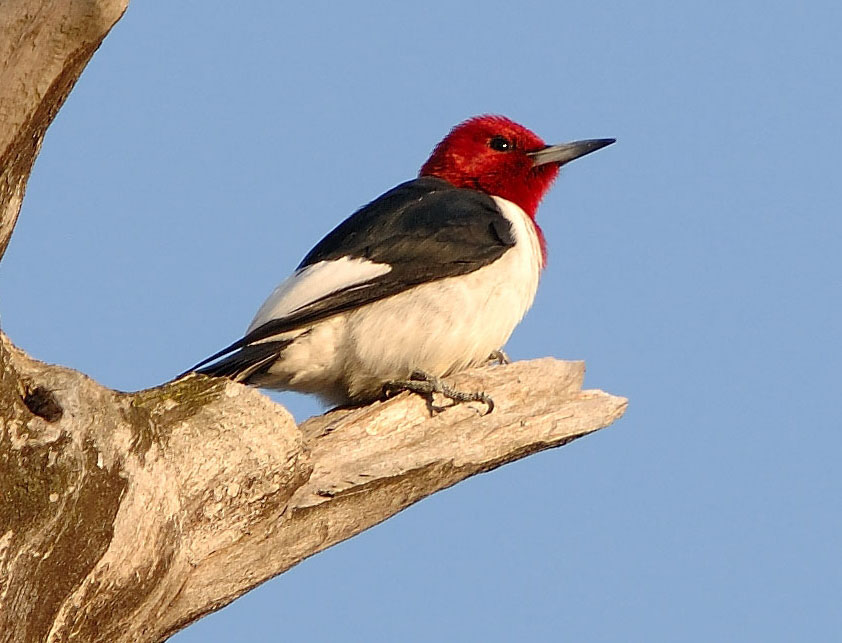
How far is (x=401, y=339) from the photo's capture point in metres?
5.52

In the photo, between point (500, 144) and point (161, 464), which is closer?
point (161, 464)

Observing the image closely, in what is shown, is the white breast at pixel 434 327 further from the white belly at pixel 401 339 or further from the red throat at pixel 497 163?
the red throat at pixel 497 163

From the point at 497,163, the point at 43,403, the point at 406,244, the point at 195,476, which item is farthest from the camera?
the point at 497,163

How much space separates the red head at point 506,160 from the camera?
22.5ft

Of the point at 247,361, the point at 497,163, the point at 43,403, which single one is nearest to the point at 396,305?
the point at 247,361

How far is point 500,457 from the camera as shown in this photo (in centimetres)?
508

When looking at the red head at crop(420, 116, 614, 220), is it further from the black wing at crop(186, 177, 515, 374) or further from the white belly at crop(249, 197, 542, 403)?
the white belly at crop(249, 197, 542, 403)

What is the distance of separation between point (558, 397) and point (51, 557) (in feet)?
8.05

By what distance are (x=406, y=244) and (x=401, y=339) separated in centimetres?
52

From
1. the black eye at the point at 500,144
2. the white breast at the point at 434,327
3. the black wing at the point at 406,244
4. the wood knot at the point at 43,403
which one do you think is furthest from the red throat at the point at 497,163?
the wood knot at the point at 43,403

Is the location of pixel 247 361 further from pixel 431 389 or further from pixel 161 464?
pixel 161 464

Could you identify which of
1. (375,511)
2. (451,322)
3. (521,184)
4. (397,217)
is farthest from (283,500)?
(521,184)

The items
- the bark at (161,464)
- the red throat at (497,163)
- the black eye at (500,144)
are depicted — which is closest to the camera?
the bark at (161,464)

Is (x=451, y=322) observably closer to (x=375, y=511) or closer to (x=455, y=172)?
(x=375, y=511)
